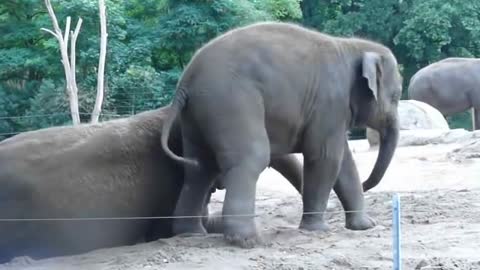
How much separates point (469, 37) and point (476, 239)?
22877 mm

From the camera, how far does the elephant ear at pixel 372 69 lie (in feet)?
24.0

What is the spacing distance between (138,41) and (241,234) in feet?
65.3

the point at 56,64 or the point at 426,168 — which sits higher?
the point at 426,168

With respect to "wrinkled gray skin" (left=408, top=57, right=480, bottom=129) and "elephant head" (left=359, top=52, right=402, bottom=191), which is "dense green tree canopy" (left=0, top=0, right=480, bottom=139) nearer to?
"wrinkled gray skin" (left=408, top=57, right=480, bottom=129)

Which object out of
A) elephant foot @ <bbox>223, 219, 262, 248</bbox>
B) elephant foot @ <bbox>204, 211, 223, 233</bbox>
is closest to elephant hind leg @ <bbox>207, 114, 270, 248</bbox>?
elephant foot @ <bbox>223, 219, 262, 248</bbox>

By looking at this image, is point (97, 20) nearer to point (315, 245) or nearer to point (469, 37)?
point (469, 37)

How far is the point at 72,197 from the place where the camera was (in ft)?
21.9

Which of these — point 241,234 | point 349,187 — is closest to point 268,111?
point 241,234

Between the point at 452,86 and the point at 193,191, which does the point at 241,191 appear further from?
the point at 452,86

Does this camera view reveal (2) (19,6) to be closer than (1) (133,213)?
No

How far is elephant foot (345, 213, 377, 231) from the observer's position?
7390 millimetres

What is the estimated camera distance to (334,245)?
6.34 metres

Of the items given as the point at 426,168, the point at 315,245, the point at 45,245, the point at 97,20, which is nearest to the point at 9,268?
the point at 45,245

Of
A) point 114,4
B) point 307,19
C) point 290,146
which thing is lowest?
point 307,19
